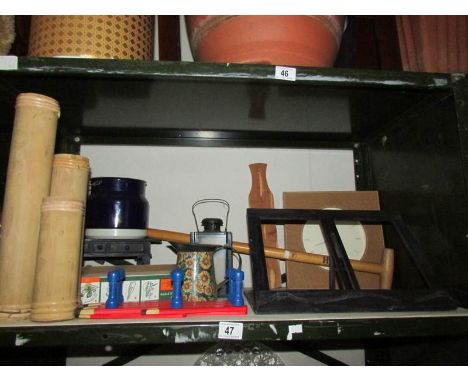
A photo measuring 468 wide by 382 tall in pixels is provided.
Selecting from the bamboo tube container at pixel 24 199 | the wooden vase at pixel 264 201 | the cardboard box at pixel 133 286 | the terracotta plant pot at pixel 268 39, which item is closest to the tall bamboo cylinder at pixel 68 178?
the bamboo tube container at pixel 24 199

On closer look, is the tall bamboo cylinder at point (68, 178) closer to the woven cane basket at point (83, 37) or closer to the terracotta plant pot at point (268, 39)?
the woven cane basket at point (83, 37)

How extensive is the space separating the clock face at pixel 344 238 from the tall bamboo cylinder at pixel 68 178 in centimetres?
58

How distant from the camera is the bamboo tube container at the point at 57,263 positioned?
50cm

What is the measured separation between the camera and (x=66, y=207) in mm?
522

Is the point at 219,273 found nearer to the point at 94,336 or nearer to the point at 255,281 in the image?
the point at 255,281

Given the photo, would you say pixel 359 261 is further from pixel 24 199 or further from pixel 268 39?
pixel 24 199

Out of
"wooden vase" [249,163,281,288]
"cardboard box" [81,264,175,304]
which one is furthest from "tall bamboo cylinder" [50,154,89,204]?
"wooden vase" [249,163,281,288]

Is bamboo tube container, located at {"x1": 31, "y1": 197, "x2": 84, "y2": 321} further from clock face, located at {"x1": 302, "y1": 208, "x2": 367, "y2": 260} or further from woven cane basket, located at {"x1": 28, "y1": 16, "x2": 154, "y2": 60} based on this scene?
clock face, located at {"x1": 302, "y1": 208, "x2": 367, "y2": 260}

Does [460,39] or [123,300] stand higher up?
[460,39]

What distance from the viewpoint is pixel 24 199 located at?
0.53 meters

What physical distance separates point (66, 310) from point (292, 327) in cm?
37

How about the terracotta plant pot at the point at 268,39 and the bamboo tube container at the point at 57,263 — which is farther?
the terracotta plant pot at the point at 268,39

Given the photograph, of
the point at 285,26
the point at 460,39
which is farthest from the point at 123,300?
the point at 460,39

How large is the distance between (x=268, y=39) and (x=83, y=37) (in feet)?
1.18
